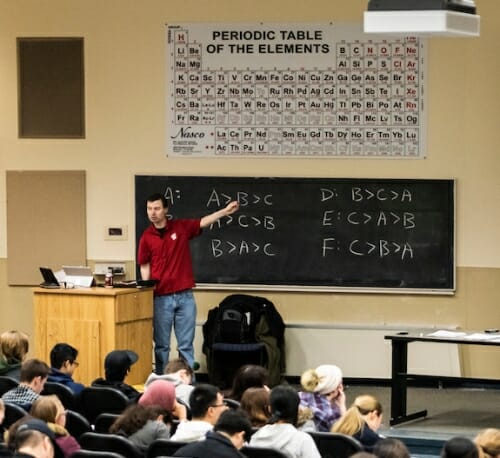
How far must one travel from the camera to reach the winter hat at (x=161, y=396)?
6238 mm

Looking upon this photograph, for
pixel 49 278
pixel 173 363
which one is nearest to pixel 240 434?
pixel 173 363

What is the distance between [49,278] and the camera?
903 centimetres

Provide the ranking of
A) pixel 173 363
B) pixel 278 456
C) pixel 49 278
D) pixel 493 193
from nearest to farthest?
1. pixel 278 456
2. pixel 173 363
3. pixel 49 278
4. pixel 493 193

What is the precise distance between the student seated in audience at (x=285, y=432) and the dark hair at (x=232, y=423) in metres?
0.15

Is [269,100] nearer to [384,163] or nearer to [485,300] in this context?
[384,163]

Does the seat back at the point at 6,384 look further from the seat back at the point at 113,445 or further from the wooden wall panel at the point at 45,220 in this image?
the wooden wall panel at the point at 45,220

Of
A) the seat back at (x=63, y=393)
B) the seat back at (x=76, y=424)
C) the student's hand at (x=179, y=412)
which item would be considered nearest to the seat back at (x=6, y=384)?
the seat back at (x=63, y=393)

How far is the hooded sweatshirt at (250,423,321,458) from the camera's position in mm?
5422

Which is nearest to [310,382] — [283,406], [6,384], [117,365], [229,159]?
[283,406]

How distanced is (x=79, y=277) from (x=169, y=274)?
721 mm

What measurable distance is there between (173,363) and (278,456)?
83.2 inches

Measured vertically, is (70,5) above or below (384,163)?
above

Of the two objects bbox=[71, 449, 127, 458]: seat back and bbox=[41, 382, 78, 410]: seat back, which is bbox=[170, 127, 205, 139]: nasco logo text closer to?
bbox=[41, 382, 78, 410]: seat back

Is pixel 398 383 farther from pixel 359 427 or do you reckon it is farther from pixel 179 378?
pixel 359 427
